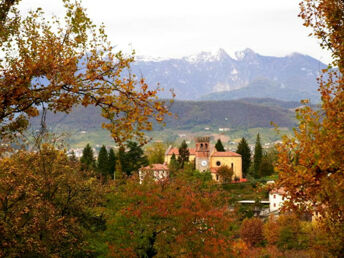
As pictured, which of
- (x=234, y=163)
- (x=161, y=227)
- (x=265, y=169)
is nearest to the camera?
(x=161, y=227)

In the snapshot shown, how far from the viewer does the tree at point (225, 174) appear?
4023 inches

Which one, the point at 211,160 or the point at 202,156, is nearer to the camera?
the point at 202,156

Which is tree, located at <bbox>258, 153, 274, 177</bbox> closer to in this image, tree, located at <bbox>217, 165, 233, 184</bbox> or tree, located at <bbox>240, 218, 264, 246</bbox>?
tree, located at <bbox>217, 165, 233, 184</bbox>

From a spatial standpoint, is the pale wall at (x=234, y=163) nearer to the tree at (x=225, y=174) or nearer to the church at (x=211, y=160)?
the church at (x=211, y=160)

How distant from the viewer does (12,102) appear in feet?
28.3

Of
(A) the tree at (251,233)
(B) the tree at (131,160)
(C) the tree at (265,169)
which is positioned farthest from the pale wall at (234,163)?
(A) the tree at (251,233)

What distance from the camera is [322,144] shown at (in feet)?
39.8

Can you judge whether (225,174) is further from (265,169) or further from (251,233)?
(251,233)

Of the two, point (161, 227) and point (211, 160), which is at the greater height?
point (211, 160)

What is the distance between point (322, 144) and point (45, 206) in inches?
545

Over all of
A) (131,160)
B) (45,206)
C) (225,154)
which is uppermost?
(225,154)

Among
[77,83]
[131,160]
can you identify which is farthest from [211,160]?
[77,83]

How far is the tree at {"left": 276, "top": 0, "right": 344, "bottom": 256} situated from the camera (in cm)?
1173

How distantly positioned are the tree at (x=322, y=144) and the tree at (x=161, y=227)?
14.0 metres
